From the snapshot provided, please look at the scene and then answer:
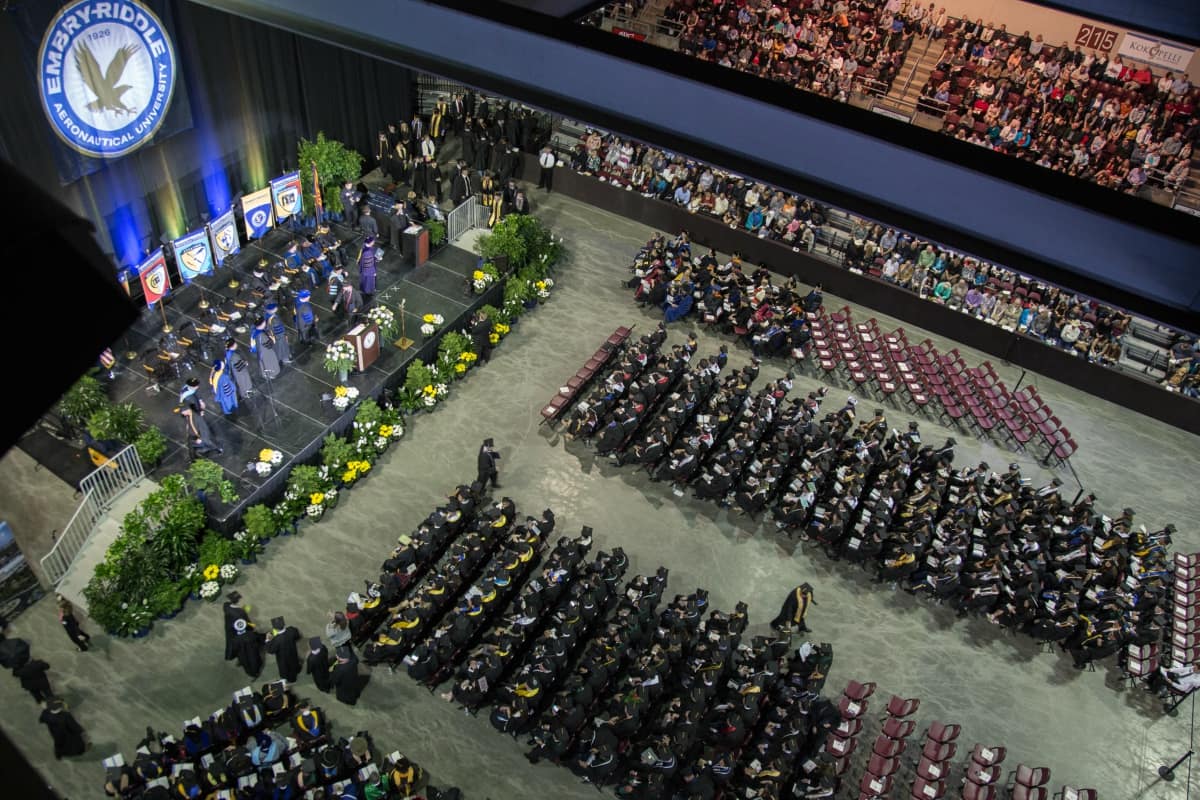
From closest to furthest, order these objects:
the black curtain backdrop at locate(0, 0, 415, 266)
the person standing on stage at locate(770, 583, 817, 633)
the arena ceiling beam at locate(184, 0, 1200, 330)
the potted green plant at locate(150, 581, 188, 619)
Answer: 1. the arena ceiling beam at locate(184, 0, 1200, 330)
2. the potted green plant at locate(150, 581, 188, 619)
3. the person standing on stage at locate(770, 583, 817, 633)
4. the black curtain backdrop at locate(0, 0, 415, 266)

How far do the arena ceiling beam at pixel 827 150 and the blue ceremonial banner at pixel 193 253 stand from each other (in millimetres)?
12059

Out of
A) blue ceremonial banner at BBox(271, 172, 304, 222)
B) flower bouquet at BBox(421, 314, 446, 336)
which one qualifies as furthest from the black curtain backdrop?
flower bouquet at BBox(421, 314, 446, 336)

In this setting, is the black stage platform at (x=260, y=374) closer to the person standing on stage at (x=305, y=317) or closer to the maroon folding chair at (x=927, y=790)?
the person standing on stage at (x=305, y=317)

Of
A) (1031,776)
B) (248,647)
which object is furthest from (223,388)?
(1031,776)

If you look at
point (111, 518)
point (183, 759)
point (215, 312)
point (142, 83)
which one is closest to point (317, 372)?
point (215, 312)

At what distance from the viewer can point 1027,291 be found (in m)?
22.6

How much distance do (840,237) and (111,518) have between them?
16911mm

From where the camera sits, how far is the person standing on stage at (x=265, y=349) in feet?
59.4

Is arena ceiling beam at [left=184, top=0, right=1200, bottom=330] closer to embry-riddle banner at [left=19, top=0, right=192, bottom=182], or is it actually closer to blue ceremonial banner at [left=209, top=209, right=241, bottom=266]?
embry-riddle banner at [left=19, top=0, right=192, bottom=182]

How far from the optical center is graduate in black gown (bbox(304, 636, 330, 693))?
45.7 feet

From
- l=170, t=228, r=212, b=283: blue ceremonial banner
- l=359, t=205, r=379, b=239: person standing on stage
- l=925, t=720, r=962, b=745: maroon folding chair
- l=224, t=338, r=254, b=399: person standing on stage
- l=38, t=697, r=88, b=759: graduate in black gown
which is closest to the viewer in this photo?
l=38, t=697, r=88, b=759: graduate in black gown

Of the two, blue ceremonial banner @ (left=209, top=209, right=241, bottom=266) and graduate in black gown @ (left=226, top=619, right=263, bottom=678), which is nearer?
graduate in black gown @ (left=226, top=619, right=263, bottom=678)

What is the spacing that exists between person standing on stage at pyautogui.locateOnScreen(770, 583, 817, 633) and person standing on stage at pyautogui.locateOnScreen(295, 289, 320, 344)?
10.4 metres

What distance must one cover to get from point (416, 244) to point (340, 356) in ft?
13.7
